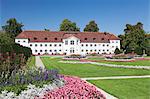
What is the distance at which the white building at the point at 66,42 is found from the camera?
235 ft

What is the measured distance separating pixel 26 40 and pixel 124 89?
61.8 meters

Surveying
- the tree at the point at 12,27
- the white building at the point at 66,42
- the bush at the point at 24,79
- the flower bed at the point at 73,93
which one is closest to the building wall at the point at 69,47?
the white building at the point at 66,42

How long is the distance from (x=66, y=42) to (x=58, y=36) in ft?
8.68

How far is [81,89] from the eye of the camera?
8.31 meters

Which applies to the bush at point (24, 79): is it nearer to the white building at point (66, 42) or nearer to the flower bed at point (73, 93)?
the flower bed at point (73, 93)

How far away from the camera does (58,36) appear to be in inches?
2886

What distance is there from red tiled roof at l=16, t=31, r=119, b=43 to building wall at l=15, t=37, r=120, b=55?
2.96 feet

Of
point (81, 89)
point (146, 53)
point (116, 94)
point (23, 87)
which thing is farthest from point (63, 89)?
point (146, 53)

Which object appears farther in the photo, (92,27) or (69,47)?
(92,27)

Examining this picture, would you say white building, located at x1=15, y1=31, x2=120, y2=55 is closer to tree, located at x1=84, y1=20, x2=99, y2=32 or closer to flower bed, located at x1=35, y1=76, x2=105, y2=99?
tree, located at x1=84, y1=20, x2=99, y2=32

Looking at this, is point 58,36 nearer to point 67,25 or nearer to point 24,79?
point 67,25

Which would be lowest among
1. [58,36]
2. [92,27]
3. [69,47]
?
[69,47]

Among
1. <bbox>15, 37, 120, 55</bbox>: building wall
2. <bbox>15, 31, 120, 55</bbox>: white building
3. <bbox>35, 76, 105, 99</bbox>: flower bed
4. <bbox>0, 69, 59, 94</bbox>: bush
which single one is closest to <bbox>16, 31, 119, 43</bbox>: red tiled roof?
<bbox>15, 31, 120, 55</bbox>: white building

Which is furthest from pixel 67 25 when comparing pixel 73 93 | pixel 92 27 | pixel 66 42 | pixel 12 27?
pixel 73 93
